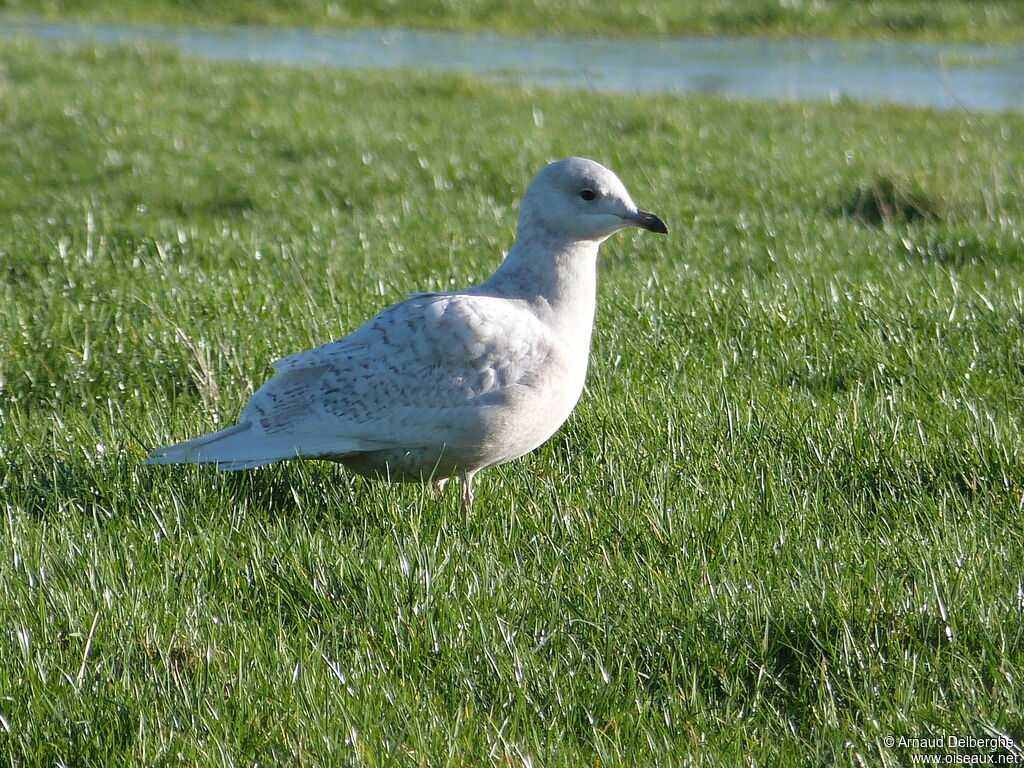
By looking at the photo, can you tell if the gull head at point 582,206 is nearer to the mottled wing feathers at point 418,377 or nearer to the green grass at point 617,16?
the mottled wing feathers at point 418,377

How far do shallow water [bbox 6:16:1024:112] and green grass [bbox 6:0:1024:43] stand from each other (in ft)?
1.65

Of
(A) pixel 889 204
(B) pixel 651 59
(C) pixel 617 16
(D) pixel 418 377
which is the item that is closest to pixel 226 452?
(D) pixel 418 377

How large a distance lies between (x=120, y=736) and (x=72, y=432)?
200 cm

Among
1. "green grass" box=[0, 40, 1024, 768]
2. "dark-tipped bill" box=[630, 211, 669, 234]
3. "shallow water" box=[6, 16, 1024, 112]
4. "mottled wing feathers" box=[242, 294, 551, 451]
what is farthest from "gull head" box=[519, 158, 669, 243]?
"shallow water" box=[6, 16, 1024, 112]

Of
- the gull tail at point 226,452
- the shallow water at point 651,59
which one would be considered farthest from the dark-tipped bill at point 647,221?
the shallow water at point 651,59

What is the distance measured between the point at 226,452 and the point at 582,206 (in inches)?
59.7

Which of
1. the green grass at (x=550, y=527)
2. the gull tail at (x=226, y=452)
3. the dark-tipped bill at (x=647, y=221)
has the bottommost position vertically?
the green grass at (x=550, y=527)

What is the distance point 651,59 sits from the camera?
2297cm

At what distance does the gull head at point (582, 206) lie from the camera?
170 inches

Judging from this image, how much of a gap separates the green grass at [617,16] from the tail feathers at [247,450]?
72.2 ft

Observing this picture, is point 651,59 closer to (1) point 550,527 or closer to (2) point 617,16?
(2) point 617,16

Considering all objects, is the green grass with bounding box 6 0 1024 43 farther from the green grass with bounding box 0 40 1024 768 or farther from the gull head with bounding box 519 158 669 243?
the gull head with bounding box 519 158 669 243

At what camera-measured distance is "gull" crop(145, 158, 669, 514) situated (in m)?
3.97

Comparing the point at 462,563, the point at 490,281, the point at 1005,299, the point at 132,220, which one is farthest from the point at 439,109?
the point at 462,563
